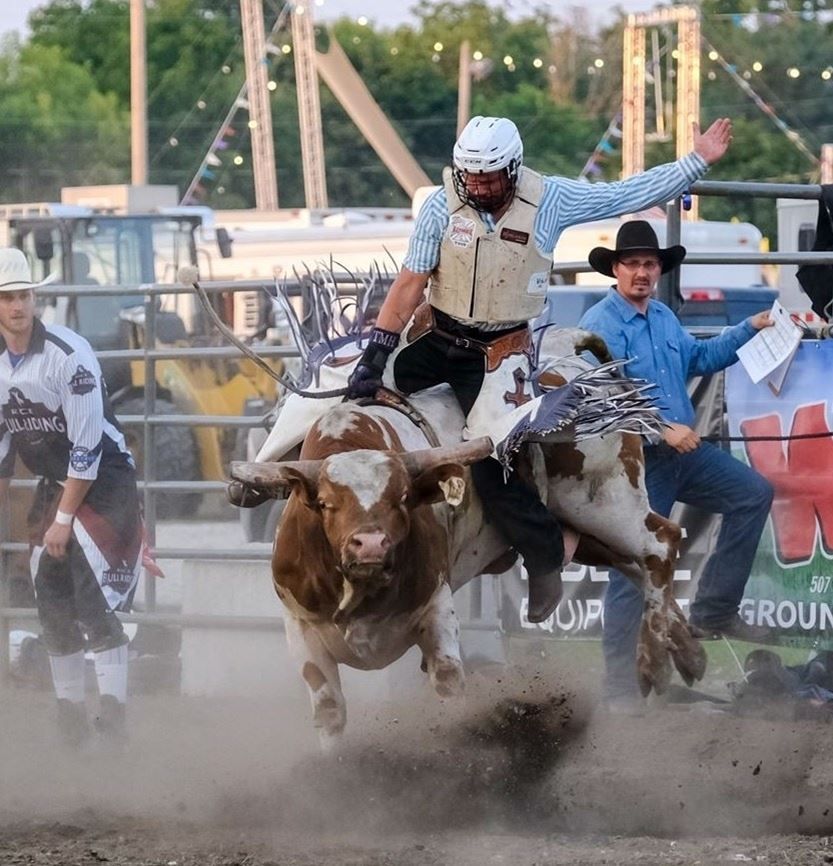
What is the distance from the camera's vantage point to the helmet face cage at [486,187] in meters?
6.20

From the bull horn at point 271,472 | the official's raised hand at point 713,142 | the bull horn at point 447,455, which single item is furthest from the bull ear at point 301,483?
the official's raised hand at point 713,142

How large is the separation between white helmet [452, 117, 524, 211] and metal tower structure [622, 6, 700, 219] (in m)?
22.8

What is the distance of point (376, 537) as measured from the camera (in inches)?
217

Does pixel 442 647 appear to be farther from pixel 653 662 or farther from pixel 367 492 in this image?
pixel 653 662

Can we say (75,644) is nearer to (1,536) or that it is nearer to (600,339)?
(1,536)

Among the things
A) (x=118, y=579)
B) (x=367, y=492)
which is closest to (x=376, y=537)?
(x=367, y=492)

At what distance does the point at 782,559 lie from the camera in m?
7.69

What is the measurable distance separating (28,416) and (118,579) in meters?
0.80

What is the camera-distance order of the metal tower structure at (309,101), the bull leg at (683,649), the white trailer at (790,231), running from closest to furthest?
the bull leg at (683,649)
the white trailer at (790,231)
the metal tower structure at (309,101)

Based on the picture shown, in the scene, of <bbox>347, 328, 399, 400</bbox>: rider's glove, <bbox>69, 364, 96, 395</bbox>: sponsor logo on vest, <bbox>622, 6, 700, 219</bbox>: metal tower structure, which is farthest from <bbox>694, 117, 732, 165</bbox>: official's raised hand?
<bbox>622, 6, 700, 219</bbox>: metal tower structure

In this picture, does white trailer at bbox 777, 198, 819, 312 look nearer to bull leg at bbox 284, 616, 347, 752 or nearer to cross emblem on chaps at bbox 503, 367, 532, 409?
cross emblem on chaps at bbox 503, 367, 532, 409

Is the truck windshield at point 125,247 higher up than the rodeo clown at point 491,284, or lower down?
lower down

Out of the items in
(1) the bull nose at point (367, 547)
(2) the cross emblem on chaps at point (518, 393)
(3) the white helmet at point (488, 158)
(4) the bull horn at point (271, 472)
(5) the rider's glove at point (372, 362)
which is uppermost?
(3) the white helmet at point (488, 158)

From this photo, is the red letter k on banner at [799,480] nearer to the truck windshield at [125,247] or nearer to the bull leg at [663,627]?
the bull leg at [663,627]
